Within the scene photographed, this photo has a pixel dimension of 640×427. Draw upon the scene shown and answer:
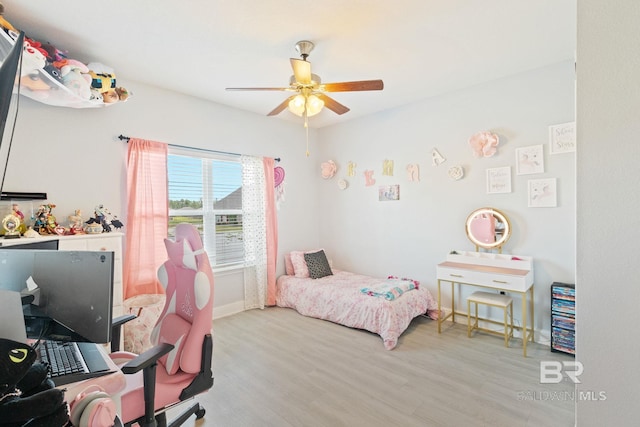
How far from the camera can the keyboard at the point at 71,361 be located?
3.08ft

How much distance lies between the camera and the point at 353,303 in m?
3.27

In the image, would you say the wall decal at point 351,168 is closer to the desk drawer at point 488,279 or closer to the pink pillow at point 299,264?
the pink pillow at point 299,264

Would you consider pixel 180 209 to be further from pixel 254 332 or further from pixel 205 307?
pixel 205 307

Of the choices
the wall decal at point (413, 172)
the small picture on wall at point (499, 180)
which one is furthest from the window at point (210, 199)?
the small picture on wall at point (499, 180)

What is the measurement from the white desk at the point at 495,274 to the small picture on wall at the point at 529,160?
0.87 m

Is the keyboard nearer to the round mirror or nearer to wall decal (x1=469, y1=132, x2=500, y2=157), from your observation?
the round mirror

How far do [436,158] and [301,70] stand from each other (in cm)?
206

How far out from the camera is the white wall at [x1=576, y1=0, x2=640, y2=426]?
38.0 inches

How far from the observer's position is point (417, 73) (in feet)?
9.55

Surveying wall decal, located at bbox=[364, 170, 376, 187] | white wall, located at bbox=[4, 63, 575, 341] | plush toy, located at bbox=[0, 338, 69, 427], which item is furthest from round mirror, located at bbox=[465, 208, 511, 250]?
plush toy, located at bbox=[0, 338, 69, 427]

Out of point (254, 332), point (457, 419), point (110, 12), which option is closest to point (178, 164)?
point (110, 12)

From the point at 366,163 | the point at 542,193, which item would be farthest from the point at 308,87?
the point at 542,193

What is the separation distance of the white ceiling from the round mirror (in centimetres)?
141

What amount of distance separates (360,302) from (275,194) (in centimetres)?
192
